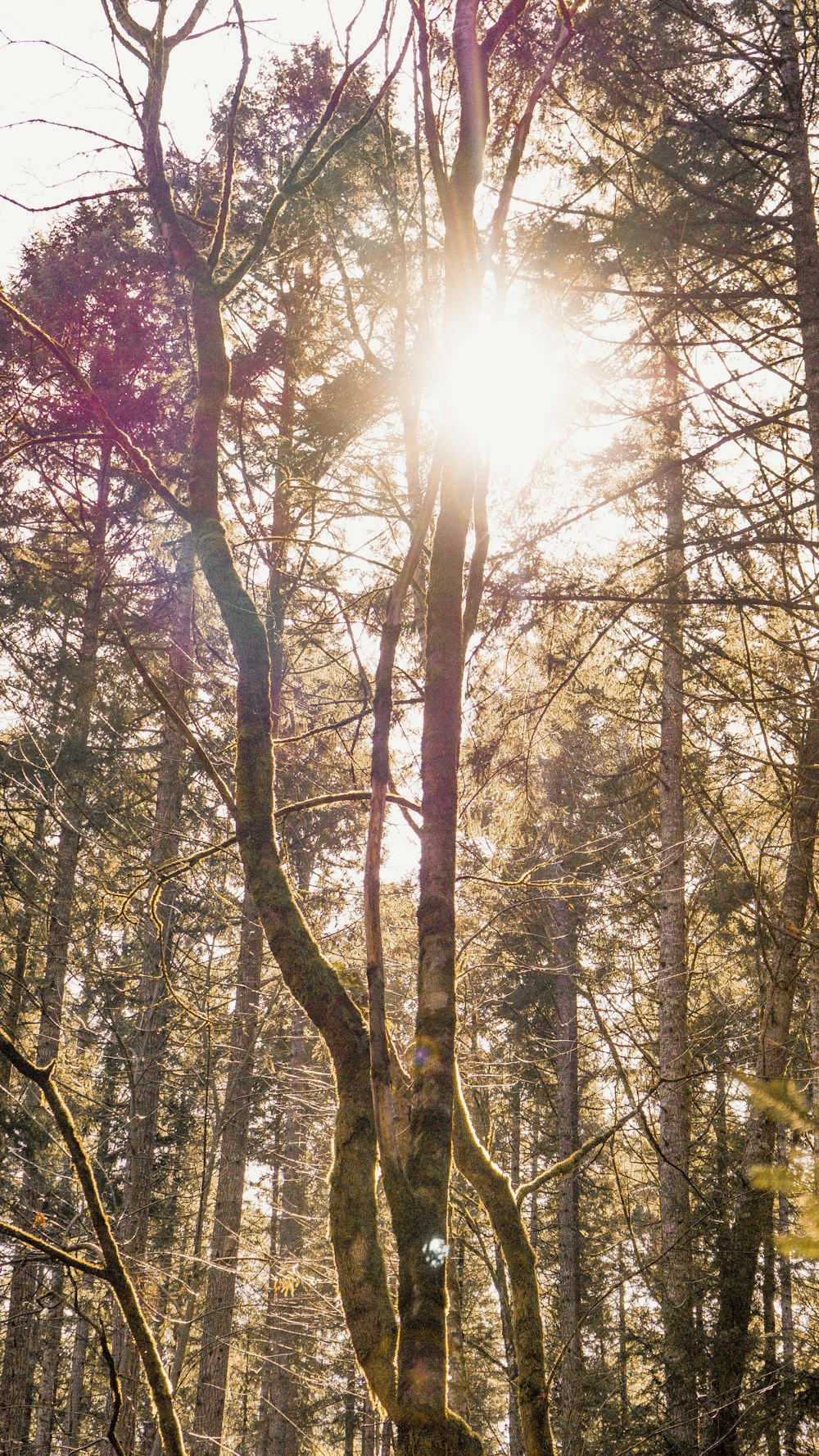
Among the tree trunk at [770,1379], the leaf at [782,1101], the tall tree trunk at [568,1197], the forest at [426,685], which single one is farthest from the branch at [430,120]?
the tall tree trunk at [568,1197]

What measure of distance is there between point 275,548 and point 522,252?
2613 millimetres

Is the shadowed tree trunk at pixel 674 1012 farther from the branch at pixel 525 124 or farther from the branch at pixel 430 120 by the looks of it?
the branch at pixel 430 120

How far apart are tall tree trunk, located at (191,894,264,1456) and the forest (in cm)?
6

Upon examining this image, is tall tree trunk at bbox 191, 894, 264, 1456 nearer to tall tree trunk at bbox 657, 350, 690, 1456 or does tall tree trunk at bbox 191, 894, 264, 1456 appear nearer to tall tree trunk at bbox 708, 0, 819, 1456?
tall tree trunk at bbox 657, 350, 690, 1456

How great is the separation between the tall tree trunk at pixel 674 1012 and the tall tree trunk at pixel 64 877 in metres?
5.32

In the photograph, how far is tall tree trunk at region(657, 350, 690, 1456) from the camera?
246 inches

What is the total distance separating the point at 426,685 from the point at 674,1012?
737 centimetres

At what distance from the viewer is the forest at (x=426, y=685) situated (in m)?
2.47

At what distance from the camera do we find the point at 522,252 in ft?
19.2

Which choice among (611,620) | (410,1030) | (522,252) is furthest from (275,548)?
(410,1030)

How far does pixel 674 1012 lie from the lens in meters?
8.87

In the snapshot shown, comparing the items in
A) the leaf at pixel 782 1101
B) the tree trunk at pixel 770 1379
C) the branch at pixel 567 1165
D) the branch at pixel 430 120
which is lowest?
the tree trunk at pixel 770 1379

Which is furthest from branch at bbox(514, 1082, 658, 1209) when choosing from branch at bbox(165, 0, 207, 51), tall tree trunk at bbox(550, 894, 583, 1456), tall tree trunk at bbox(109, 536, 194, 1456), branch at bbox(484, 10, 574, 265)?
tall tree trunk at bbox(550, 894, 583, 1456)

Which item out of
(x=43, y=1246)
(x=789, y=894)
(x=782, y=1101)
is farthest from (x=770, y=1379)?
(x=782, y=1101)
